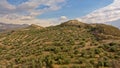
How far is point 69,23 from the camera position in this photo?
81875mm

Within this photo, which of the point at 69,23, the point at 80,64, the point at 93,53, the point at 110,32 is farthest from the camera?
the point at 69,23

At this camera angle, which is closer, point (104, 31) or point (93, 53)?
point (93, 53)

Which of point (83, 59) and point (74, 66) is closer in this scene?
point (74, 66)

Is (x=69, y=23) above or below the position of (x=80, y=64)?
above

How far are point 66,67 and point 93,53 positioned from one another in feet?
24.5

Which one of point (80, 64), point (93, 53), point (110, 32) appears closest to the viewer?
point (80, 64)

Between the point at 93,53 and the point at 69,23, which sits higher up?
the point at 69,23

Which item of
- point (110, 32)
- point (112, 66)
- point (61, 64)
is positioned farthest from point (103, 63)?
point (110, 32)

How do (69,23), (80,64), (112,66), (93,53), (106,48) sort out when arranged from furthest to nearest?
(69,23) → (106,48) → (93,53) → (80,64) → (112,66)

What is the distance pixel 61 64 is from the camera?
30312mm

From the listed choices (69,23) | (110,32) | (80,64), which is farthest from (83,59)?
(69,23)

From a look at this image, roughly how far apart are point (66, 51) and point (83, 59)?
7992mm

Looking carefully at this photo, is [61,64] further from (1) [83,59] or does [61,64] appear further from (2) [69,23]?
(2) [69,23]

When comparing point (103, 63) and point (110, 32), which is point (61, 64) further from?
point (110, 32)
